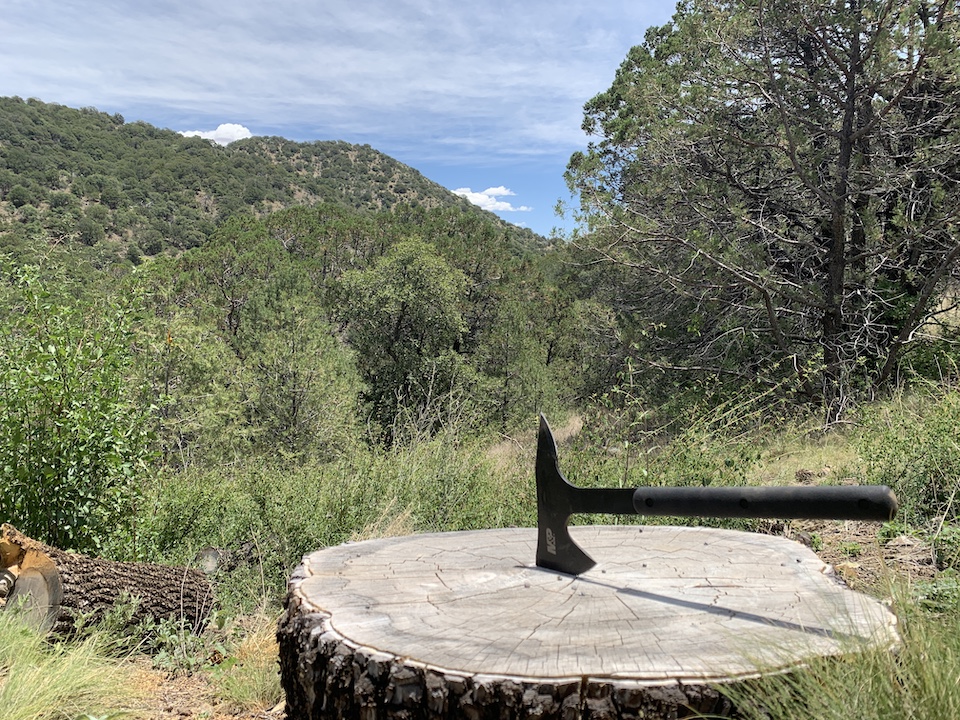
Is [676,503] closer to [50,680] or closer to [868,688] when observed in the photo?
[868,688]

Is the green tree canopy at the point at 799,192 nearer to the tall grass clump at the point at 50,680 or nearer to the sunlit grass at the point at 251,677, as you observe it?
the sunlit grass at the point at 251,677

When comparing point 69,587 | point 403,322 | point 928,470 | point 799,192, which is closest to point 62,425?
point 69,587

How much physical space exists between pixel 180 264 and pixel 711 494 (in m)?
20.3

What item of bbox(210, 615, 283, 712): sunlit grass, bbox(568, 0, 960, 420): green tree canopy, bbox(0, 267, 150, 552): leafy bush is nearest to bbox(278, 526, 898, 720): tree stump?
bbox(210, 615, 283, 712): sunlit grass

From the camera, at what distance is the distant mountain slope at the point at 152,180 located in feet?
135

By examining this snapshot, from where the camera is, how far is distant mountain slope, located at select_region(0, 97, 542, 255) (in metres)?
41.2

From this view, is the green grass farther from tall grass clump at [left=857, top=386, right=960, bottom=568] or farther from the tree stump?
tall grass clump at [left=857, top=386, right=960, bottom=568]

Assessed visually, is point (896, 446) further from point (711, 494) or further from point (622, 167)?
point (622, 167)

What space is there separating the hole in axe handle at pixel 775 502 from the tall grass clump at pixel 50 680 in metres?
2.20

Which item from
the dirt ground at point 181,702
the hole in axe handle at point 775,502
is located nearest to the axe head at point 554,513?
the hole in axe handle at point 775,502

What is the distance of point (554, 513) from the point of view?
2441mm

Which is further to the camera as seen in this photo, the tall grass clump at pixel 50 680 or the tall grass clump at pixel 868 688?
the tall grass clump at pixel 50 680

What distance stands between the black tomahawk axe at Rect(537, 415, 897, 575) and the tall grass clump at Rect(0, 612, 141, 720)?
5.97 feet

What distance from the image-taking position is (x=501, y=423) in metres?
18.9
